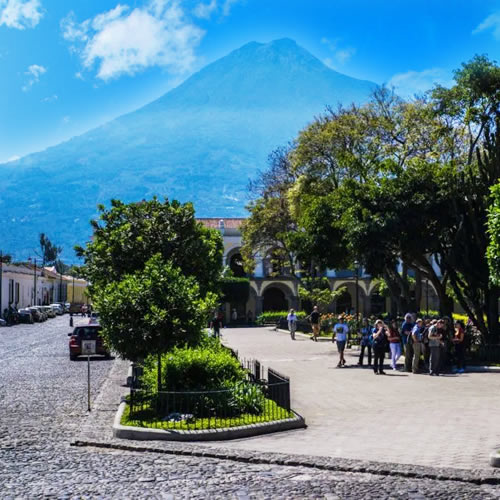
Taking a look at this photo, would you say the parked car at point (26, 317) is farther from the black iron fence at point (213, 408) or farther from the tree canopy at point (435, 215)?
the black iron fence at point (213, 408)

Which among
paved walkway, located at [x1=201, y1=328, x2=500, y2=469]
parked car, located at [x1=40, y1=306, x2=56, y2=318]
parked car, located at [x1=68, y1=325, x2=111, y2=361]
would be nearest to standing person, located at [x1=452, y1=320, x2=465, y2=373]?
paved walkway, located at [x1=201, y1=328, x2=500, y2=469]

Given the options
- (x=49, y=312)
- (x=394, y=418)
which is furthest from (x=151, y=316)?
(x=49, y=312)

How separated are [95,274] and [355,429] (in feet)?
41.7

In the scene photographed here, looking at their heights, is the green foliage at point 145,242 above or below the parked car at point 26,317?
above

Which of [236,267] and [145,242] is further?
[236,267]

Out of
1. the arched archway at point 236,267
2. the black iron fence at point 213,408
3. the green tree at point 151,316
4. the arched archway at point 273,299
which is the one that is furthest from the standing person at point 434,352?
the arched archway at point 273,299

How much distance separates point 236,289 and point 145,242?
39906mm

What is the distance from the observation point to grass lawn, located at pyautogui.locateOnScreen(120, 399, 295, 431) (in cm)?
1016

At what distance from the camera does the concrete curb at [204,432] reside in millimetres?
9680

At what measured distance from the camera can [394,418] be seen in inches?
434

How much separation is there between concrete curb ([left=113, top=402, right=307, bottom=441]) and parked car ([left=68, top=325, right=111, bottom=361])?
586 inches

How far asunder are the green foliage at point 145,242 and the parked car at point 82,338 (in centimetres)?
289

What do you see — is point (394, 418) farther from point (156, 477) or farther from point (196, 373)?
point (156, 477)

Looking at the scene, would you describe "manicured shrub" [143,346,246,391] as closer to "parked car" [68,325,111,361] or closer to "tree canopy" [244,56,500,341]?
"tree canopy" [244,56,500,341]
